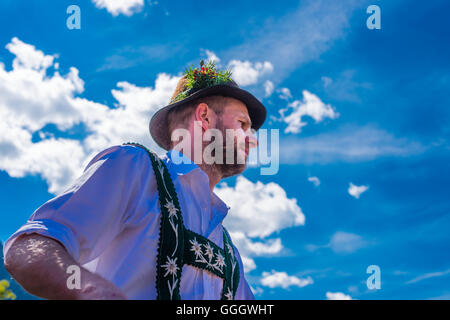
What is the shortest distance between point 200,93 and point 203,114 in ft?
0.68

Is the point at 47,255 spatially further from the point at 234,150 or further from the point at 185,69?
the point at 185,69

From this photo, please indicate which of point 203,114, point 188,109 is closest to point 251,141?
point 203,114

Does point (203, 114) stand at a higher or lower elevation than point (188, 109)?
lower

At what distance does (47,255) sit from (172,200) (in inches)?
38.6

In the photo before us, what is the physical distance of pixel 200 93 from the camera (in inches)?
153

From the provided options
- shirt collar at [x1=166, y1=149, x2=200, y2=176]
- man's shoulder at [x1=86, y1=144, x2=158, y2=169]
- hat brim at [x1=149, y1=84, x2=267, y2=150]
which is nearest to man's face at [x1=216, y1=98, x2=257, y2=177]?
hat brim at [x1=149, y1=84, x2=267, y2=150]

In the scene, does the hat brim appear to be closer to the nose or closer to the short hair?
the short hair

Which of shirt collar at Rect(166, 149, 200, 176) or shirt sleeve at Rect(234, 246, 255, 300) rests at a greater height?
shirt collar at Rect(166, 149, 200, 176)

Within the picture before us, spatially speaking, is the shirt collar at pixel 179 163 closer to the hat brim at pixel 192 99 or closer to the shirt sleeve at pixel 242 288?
the hat brim at pixel 192 99

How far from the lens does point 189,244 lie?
9.11 ft

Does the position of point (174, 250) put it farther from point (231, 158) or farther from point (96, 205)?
point (231, 158)

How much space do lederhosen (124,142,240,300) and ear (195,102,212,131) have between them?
92 cm

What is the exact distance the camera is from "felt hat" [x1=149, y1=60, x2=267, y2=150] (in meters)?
3.94
